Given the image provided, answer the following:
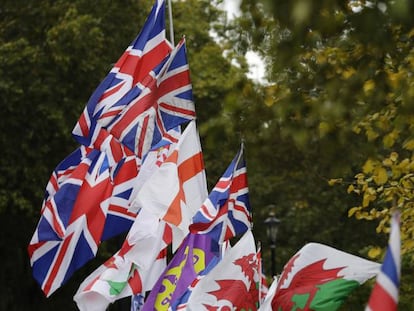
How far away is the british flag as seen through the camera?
1384 centimetres

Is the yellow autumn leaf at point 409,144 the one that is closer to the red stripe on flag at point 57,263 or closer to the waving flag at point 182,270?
the waving flag at point 182,270

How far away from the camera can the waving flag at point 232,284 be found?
1129cm

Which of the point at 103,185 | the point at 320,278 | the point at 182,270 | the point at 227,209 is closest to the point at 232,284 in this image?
the point at 227,209

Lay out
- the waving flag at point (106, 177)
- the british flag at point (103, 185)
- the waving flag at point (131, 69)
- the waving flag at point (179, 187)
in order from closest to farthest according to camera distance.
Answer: the waving flag at point (179, 187) → the waving flag at point (106, 177) → the british flag at point (103, 185) → the waving flag at point (131, 69)

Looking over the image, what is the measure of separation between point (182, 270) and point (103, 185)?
235 centimetres

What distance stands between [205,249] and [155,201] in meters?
0.77

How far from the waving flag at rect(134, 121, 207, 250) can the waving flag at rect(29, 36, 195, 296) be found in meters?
0.34

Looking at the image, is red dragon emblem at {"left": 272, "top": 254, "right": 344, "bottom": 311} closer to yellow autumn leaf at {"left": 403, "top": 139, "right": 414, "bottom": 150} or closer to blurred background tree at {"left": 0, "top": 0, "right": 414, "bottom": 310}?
blurred background tree at {"left": 0, "top": 0, "right": 414, "bottom": 310}

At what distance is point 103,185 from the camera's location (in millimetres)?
14828

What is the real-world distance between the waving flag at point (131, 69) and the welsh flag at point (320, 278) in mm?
5333

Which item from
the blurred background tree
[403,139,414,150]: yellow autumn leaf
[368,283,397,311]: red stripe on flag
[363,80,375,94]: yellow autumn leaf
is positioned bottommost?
the blurred background tree

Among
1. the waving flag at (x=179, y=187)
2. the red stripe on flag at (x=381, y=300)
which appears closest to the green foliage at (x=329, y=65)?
the red stripe on flag at (x=381, y=300)

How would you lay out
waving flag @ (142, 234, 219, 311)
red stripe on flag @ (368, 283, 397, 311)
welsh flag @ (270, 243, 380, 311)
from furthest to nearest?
waving flag @ (142, 234, 219, 311)
welsh flag @ (270, 243, 380, 311)
red stripe on flag @ (368, 283, 397, 311)

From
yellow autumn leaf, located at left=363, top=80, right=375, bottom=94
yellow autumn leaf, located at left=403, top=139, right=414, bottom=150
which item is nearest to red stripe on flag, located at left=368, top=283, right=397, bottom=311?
yellow autumn leaf, located at left=363, top=80, right=375, bottom=94
